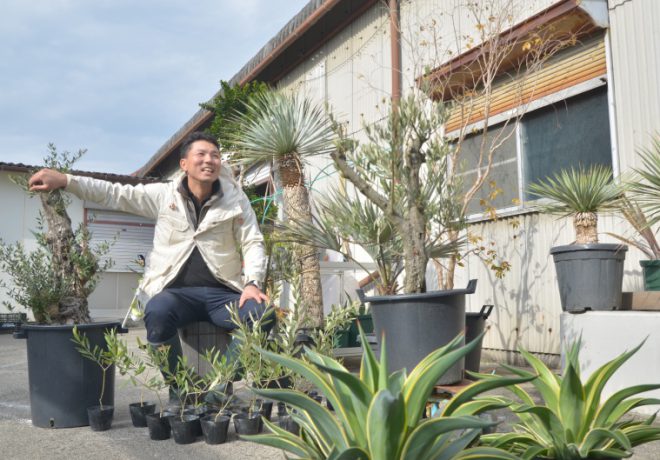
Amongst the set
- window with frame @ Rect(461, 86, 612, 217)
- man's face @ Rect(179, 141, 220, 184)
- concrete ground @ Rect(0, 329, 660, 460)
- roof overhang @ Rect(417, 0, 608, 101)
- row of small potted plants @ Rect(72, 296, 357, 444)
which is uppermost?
roof overhang @ Rect(417, 0, 608, 101)

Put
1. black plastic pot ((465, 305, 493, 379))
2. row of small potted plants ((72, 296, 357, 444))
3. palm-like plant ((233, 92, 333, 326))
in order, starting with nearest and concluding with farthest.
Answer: row of small potted plants ((72, 296, 357, 444))
black plastic pot ((465, 305, 493, 379))
palm-like plant ((233, 92, 333, 326))

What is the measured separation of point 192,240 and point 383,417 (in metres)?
2.29

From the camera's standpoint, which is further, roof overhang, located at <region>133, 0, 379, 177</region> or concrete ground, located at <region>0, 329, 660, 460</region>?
roof overhang, located at <region>133, 0, 379, 177</region>

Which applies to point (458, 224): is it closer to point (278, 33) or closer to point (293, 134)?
point (293, 134)

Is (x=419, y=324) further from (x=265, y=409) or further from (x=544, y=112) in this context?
(x=544, y=112)

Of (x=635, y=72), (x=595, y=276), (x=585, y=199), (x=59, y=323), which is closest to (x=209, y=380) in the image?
(x=59, y=323)

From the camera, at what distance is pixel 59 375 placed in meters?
3.20

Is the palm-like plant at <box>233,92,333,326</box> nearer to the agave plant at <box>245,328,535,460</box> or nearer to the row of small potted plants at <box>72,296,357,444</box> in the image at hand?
the row of small potted plants at <box>72,296,357,444</box>

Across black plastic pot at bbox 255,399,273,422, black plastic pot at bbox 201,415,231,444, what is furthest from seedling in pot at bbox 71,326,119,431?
black plastic pot at bbox 255,399,273,422

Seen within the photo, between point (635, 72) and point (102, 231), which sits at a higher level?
point (635, 72)

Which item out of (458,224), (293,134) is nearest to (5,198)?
(293,134)

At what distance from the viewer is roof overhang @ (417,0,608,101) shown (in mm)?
4973

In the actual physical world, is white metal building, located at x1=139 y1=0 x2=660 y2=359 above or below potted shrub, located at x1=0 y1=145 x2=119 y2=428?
above

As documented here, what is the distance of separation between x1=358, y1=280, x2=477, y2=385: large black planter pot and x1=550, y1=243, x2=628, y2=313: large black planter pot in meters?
1.32
